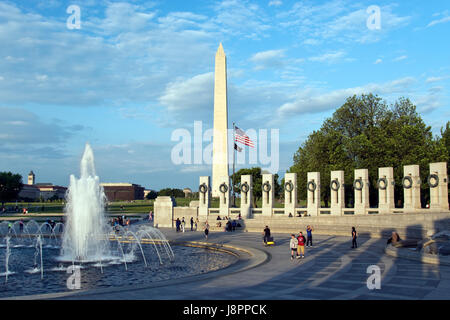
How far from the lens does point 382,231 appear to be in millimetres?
31422

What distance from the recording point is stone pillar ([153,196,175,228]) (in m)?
44.4

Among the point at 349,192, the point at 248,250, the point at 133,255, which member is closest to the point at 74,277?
the point at 133,255

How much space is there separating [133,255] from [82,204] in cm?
616

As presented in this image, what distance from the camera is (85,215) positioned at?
27969 mm

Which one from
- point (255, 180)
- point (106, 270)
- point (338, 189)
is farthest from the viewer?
point (255, 180)

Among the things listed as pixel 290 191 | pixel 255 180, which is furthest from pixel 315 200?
pixel 255 180

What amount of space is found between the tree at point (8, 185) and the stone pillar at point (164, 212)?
78885mm

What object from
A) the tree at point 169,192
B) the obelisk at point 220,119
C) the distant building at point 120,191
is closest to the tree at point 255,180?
the obelisk at point 220,119

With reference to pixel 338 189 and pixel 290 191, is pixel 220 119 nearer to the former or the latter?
pixel 290 191

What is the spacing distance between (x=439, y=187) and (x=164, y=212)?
27.6 metres

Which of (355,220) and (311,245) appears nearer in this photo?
(311,245)

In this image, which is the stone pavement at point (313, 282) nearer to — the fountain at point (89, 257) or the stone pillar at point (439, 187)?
the fountain at point (89, 257)

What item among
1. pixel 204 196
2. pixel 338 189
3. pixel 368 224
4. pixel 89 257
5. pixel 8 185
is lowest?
pixel 89 257
